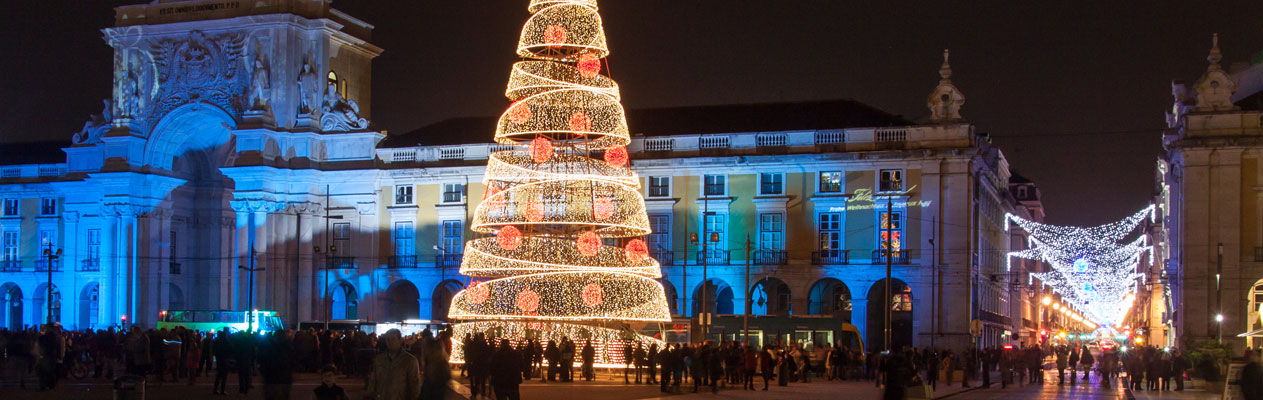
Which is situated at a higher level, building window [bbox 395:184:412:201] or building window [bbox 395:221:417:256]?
building window [bbox 395:184:412:201]

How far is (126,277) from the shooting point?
220ft

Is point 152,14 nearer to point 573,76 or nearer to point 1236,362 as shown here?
point 573,76

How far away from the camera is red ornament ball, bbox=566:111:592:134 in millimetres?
34500

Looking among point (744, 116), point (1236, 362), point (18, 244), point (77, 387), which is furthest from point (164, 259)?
point (1236, 362)

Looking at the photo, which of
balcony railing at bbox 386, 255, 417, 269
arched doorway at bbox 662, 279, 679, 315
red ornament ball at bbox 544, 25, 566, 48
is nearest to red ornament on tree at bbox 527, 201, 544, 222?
red ornament ball at bbox 544, 25, 566, 48

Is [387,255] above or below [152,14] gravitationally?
below

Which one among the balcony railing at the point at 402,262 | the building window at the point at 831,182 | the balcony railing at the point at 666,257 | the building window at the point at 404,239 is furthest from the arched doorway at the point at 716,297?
the building window at the point at 404,239

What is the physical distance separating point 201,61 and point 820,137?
28.6 m

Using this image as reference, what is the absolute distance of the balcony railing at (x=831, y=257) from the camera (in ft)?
189

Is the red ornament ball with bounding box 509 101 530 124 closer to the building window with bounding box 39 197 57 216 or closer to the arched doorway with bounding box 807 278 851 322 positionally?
the arched doorway with bounding box 807 278 851 322

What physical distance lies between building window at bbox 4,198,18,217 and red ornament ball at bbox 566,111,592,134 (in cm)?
4822

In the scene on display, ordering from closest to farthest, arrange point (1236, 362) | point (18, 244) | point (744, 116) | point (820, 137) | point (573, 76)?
point (1236, 362), point (573, 76), point (820, 137), point (744, 116), point (18, 244)

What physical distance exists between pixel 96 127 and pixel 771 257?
33.1 m

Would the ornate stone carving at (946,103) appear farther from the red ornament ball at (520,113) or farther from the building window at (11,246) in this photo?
the building window at (11,246)
